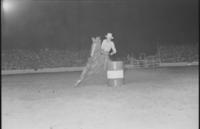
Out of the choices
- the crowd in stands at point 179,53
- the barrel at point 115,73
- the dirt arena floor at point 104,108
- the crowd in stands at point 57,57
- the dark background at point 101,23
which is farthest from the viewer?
the crowd in stands at point 179,53

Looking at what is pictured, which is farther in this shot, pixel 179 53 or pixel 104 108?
pixel 179 53

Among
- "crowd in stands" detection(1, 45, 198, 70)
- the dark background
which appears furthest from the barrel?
the dark background

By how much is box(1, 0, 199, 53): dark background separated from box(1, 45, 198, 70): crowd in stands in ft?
1.32

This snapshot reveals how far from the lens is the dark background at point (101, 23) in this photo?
19562mm

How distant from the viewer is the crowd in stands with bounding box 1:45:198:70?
19359 mm

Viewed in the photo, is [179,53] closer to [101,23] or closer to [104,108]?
[101,23]

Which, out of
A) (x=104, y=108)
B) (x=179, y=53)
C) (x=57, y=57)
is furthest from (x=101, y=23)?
(x=104, y=108)

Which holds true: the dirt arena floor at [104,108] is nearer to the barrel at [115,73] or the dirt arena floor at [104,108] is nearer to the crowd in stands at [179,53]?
the barrel at [115,73]

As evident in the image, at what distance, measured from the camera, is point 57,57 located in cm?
2023

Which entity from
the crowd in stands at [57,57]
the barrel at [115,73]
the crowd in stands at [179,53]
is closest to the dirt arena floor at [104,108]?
the barrel at [115,73]

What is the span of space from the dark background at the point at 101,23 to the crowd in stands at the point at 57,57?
403 millimetres

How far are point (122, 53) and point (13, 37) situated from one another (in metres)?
7.26

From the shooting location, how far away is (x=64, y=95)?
336 inches

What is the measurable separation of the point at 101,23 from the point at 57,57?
12.4 feet
